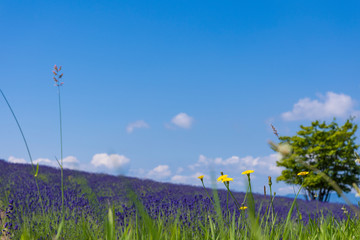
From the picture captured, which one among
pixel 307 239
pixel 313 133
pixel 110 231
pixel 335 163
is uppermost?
pixel 313 133

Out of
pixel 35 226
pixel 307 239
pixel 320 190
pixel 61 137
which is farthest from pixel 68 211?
pixel 320 190

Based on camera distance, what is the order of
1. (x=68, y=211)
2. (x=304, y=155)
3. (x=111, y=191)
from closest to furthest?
(x=68, y=211), (x=111, y=191), (x=304, y=155)

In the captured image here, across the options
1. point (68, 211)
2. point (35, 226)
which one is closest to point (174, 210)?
point (68, 211)

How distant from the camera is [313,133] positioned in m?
21.2

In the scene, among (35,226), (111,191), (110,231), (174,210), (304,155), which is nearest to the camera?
(110,231)

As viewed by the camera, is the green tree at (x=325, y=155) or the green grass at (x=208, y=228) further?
the green tree at (x=325, y=155)

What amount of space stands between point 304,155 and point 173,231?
20.4 m

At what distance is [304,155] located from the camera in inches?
819

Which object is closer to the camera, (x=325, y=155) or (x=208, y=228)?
(x=208, y=228)

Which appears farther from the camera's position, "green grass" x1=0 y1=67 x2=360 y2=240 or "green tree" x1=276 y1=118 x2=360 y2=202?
"green tree" x1=276 y1=118 x2=360 y2=202

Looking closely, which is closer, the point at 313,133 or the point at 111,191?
the point at 111,191

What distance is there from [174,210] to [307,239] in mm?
2885

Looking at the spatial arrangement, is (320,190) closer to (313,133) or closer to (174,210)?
(313,133)

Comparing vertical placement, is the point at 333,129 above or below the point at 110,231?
above
